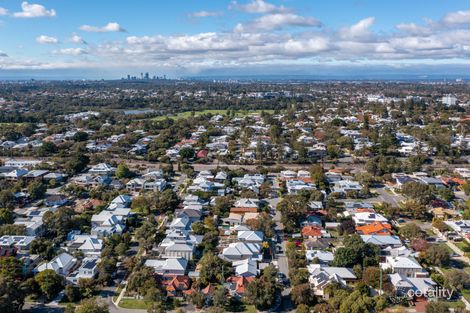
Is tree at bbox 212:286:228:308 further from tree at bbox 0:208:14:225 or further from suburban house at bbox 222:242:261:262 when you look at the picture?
tree at bbox 0:208:14:225

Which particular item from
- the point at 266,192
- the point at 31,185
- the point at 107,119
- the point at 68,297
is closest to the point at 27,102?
the point at 107,119

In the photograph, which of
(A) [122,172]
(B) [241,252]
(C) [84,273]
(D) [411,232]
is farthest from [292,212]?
(A) [122,172]

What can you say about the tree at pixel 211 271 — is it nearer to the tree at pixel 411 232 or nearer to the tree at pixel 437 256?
the tree at pixel 437 256

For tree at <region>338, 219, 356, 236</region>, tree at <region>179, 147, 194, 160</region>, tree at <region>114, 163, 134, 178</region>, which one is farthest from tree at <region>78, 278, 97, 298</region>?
tree at <region>179, 147, 194, 160</region>

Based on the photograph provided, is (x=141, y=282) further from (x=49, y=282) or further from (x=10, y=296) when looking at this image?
(x=10, y=296)

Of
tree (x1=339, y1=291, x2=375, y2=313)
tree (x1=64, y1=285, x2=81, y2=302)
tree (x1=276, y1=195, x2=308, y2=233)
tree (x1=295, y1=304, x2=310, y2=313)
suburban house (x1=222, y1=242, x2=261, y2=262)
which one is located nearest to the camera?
tree (x1=339, y1=291, x2=375, y2=313)

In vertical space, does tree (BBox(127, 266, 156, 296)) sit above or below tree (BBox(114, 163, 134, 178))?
below

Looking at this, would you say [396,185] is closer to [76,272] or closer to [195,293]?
[195,293]

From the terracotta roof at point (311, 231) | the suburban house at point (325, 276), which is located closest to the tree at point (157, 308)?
the suburban house at point (325, 276)
